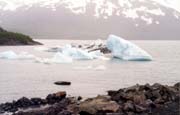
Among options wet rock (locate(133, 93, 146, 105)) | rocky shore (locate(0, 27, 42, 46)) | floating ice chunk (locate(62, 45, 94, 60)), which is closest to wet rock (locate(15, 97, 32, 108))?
wet rock (locate(133, 93, 146, 105))

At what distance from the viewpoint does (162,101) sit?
25.8 m

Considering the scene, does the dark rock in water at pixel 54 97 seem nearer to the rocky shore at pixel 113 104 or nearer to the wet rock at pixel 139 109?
the rocky shore at pixel 113 104

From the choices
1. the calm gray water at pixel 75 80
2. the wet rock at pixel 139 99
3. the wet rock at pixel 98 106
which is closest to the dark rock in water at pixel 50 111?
the wet rock at pixel 98 106

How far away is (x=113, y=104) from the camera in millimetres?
23688

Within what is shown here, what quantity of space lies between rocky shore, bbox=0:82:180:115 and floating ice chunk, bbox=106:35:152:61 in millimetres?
28095

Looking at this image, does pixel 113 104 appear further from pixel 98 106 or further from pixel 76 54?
pixel 76 54

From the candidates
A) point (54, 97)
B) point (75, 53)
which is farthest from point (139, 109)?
point (75, 53)

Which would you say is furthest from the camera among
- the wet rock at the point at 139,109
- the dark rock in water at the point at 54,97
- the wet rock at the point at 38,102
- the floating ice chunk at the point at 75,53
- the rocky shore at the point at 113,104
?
the floating ice chunk at the point at 75,53

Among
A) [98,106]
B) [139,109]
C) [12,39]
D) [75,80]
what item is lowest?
[139,109]

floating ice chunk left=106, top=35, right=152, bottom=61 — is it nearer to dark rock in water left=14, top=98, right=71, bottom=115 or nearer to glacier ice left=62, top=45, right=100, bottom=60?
glacier ice left=62, top=45, right=100, bottom=60

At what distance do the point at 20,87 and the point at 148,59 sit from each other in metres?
31.4

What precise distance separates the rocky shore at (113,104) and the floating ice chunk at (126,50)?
28.1 meters

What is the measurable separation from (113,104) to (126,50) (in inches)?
1372

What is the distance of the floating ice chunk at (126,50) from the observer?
2245 inches
